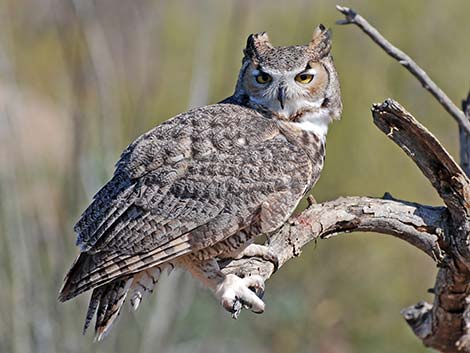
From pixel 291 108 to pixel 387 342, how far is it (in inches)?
171

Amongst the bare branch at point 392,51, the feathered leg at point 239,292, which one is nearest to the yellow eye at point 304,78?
the bare branch at point 392,51

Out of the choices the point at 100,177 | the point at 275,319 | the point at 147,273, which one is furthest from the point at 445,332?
the point at 275,319

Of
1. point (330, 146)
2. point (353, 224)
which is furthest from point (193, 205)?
point (330, 146)

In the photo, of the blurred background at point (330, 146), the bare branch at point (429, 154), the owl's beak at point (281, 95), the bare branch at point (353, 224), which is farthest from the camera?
the blurred background at point (330, 146)

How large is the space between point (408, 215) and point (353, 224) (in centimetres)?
20

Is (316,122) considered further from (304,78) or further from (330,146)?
(330,146)

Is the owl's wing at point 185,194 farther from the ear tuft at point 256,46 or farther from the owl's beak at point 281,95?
the ear tuft at point 256,46

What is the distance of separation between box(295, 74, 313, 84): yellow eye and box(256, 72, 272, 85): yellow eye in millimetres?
116

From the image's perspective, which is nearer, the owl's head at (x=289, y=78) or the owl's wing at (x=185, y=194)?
the owl's wing at (x=185, y=194)

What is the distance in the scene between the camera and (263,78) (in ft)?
10.4

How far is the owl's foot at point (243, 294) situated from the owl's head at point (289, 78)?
0.81 metres

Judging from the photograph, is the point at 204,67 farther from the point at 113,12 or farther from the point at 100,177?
the point at 113,12

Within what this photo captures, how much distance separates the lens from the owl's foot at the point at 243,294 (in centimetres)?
261

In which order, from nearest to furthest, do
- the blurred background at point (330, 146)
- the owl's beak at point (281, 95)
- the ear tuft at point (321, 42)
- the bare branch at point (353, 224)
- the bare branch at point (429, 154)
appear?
the bare branch at point (429, 154) < the bare branch at point (353, 224) < the owl's beak at point (281, 95) < the ear tuft at point (321, 42) < the blurred background at point (330, 146)
